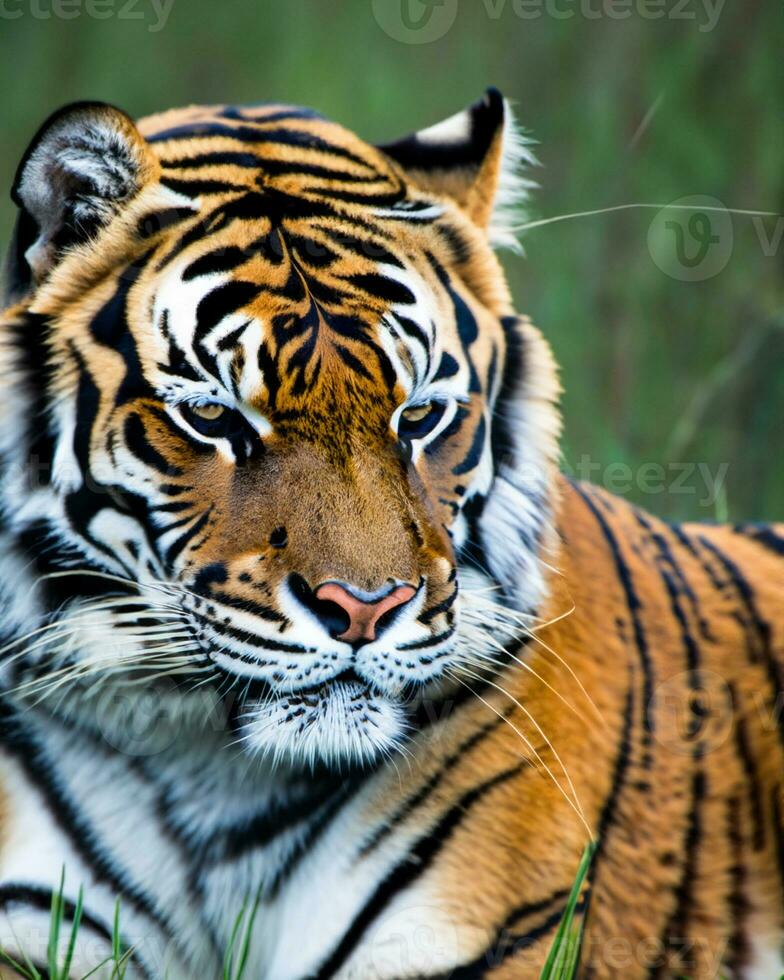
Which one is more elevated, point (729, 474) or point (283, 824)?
point (729, 474)

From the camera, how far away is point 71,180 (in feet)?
5.97

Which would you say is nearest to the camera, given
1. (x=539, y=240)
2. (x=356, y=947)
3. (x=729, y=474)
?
(x=356, y=947)

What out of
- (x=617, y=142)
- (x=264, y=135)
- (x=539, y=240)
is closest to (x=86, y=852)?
(x=264, y=135)

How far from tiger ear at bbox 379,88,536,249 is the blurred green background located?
266 centimetres

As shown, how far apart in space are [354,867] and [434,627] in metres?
0.42

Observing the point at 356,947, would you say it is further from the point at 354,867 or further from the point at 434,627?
the point at 434,627

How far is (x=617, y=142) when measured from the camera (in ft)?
18.0

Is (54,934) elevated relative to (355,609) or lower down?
lower down
